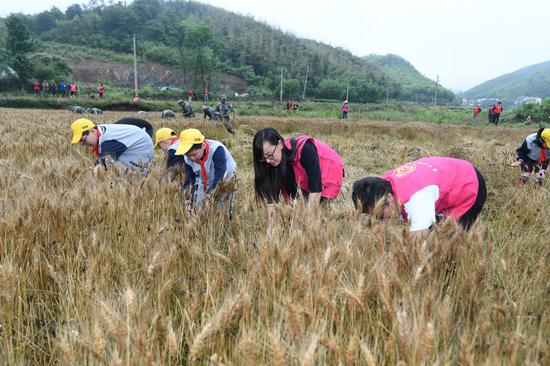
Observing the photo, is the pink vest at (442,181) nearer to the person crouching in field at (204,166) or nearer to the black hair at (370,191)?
the black hair at (370,191)

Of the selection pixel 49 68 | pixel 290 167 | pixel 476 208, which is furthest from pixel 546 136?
pixel 49 68

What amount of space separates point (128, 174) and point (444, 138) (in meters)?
13.9

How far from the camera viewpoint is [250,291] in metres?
1.40

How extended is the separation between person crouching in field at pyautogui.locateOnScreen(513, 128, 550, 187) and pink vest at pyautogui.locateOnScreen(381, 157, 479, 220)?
3.23m

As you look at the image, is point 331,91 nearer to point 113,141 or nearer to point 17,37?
point 17,37

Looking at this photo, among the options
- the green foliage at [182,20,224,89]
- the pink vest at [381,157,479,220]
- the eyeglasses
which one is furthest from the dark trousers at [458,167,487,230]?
the green foliage at [182,20,224,89]

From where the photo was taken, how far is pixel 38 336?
4.78 feet

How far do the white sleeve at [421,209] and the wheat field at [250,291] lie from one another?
372 mm

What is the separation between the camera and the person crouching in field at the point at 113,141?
4.29 meters

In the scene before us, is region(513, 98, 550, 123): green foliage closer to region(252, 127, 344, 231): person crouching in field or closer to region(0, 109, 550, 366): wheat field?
region(252, 127, 344, 231): person crouching in field

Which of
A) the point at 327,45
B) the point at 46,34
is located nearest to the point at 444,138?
the point at 46,34

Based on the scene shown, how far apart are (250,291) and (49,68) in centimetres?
5327

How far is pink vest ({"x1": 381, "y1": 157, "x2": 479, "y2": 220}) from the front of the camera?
2.45 m

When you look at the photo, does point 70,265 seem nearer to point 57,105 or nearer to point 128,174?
point 128,174
